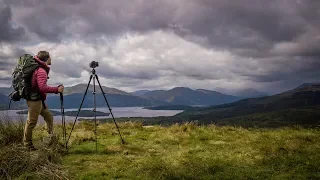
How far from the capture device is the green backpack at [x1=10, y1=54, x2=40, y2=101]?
30.3 ft

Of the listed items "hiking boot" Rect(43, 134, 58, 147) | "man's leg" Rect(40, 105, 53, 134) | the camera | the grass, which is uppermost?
the camera

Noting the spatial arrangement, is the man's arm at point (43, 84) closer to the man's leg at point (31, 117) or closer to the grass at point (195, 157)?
the man's leg at point (31, 117)

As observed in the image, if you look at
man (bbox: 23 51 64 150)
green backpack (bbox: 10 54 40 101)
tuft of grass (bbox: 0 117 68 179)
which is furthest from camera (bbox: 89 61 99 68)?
tuft of grass (bbox: 0 117 68 179)

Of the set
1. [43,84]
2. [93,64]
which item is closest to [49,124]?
[43,84]

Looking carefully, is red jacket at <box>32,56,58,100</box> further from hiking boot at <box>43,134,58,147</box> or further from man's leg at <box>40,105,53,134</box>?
hiking boot at <box>43,134,58,147</box>

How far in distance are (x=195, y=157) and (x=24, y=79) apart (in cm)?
645

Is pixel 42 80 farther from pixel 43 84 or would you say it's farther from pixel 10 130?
pixel 10 130

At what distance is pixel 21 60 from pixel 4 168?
379 cm

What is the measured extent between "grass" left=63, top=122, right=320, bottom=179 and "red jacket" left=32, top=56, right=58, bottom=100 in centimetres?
248

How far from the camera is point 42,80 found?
9.12 meters

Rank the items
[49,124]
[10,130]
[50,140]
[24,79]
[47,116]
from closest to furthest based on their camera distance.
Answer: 1. [24,79]
2. [50,140]
3. [47,116]
4. [49,124]
5. [10,130]

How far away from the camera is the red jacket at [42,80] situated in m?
9.03

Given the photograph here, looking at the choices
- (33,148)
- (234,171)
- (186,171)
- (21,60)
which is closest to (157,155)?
(186,171)

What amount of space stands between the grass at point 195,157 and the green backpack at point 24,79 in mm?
2617
